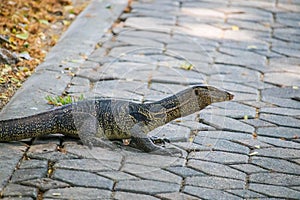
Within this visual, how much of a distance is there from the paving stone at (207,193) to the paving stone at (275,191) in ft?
0.80

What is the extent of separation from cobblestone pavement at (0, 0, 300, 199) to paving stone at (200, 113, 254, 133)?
21 millimetres

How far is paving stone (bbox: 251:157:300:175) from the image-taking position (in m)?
5.48

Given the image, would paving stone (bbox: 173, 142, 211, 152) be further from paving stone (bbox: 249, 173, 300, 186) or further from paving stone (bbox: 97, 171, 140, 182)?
paving stone (bbox: 97, 171, 140, 182)

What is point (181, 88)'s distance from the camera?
734cm

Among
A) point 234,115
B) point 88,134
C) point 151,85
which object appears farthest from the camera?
point 151,85

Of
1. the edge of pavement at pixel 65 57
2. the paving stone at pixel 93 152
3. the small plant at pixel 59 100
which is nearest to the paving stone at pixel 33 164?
the paving stone at pixel 93 152

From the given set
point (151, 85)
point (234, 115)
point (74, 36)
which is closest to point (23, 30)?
point (74, 36)

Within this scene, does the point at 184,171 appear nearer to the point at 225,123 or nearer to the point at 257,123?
the point at 225,123

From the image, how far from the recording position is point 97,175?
5152mm

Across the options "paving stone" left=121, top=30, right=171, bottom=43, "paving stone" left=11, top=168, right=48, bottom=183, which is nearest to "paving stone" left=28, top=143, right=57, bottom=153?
"paving stone" left=11, top=168, right=48, bottom=183

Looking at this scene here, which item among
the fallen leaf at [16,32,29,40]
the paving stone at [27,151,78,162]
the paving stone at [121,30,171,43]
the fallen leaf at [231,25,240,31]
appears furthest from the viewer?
the fallen leaf at [231,25,240,31]

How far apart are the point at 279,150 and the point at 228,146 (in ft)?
1.39

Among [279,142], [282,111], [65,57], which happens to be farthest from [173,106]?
[65,57]

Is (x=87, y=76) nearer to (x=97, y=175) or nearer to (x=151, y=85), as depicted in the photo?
(x=151, y=85)
